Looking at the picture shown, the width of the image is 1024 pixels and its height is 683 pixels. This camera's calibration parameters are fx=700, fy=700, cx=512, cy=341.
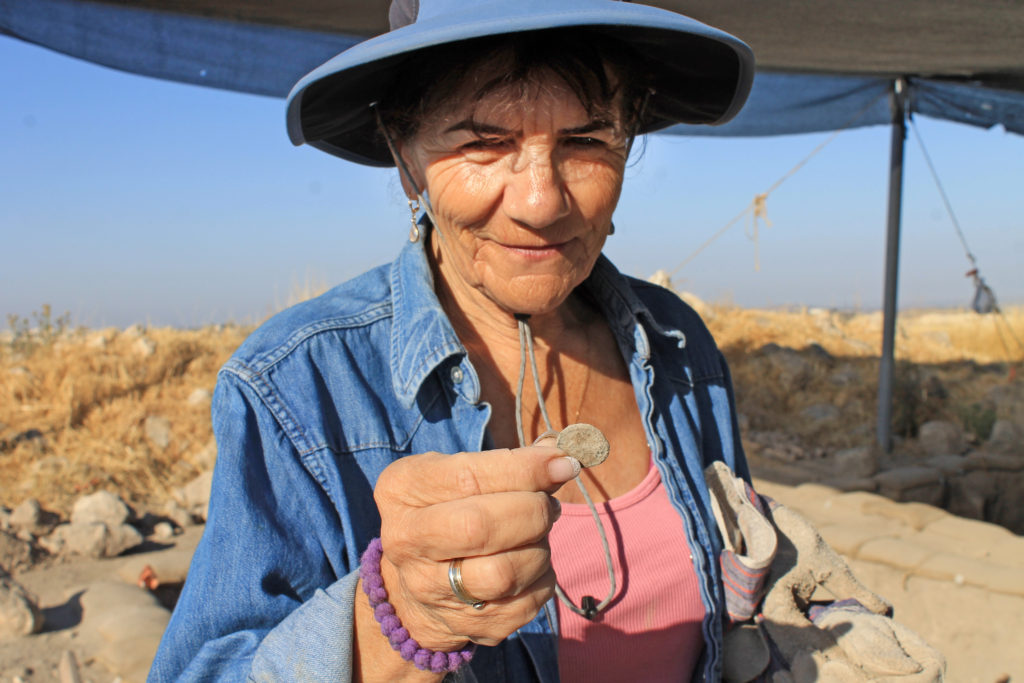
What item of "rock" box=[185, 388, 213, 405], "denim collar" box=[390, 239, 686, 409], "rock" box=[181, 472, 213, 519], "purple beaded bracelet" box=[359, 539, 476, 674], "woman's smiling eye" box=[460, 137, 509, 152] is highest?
"woman's smiling eye" box=[460, 137, 509, 152]

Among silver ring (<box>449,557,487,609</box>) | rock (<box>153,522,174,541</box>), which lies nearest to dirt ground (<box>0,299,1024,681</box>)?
rock (<box>153,522,174,541</box>)

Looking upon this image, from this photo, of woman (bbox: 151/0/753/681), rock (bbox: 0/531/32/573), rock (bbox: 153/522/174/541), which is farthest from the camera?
rock (bbox: 153/522/174/541)

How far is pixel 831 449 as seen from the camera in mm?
7598

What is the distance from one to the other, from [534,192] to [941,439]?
7321 mm

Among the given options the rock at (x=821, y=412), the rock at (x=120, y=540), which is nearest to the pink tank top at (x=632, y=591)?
the rock at (x=120, y=540)

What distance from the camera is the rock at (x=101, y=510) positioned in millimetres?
4660

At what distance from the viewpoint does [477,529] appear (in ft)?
3.11

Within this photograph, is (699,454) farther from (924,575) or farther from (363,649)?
(924,575)

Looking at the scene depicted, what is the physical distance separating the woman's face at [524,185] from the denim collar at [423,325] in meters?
0.12

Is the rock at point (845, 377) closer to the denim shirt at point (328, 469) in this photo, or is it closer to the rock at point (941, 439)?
the rock at point (941, 439)

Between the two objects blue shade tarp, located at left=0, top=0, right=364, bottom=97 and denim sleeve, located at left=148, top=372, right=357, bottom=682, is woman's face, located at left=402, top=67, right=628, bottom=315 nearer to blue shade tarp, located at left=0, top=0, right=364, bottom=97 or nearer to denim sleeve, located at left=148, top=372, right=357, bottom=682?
denim sleeve, located at left=148, top=372, right=357, bottom=682

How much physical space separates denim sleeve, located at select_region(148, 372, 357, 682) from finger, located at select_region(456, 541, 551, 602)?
33cm

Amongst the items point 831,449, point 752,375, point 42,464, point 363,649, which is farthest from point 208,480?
point 752,375

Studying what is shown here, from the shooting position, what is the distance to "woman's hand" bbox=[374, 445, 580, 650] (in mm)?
960
